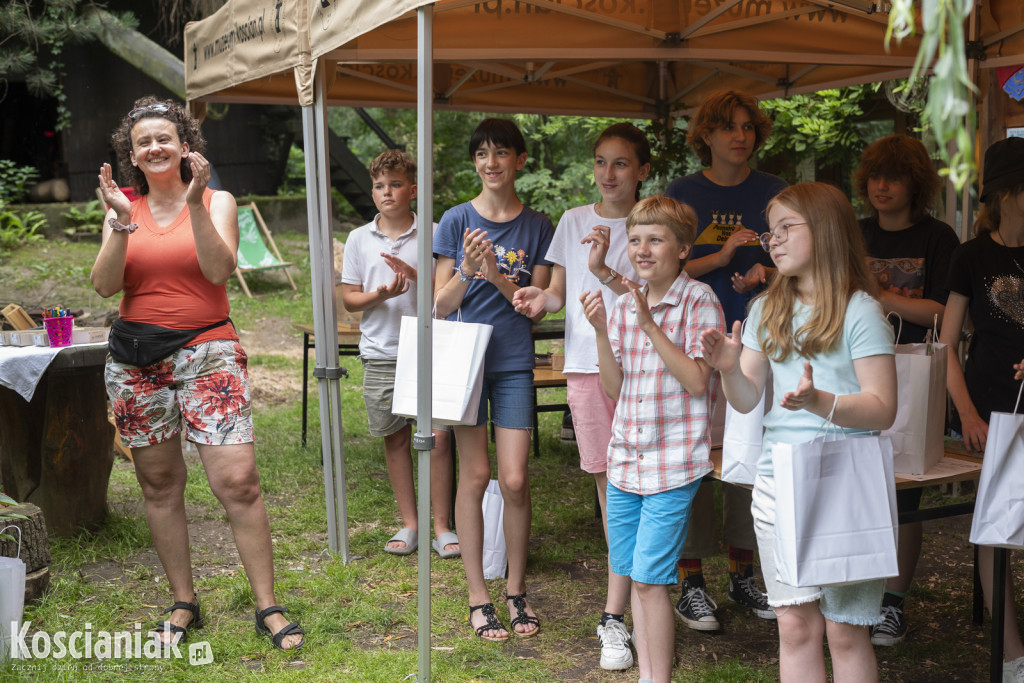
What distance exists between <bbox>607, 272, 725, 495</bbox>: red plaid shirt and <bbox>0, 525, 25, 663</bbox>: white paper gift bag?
2.06 m

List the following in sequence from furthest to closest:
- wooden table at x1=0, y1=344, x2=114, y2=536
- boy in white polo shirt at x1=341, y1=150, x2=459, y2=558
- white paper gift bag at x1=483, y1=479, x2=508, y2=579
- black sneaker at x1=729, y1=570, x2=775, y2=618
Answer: boy in white polo shirt at x1=341, y1=150, x2=459, y2=558 < wooden table at x1=0, y1=344, x2=114, y2=536 < white paper gift bag at x1=483, y1=479, x2=508, y2=579 < black sneaker at x1=729, y1=570, x2=775, y2=618

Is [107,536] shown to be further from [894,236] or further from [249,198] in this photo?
[249,198]

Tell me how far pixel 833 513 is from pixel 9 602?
267 centimetres

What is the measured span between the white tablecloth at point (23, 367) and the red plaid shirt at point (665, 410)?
2.57 meters

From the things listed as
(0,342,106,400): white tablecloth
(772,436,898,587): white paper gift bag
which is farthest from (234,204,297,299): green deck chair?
(772,436,898,587): white paper gift bag

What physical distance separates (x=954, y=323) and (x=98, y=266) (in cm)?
296

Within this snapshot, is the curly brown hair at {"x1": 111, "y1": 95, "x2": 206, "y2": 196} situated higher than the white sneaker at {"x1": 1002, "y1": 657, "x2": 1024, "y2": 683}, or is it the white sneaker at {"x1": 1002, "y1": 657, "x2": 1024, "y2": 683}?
the curly brown hair at {"x1": 111, "y1": 95, "x2": 206, "y2": 196}

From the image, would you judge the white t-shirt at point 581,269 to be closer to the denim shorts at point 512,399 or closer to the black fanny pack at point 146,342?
the denim shorts at point 512,399

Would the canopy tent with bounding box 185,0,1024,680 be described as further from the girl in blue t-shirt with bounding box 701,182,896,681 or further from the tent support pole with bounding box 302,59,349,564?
the girl in blue t-shirt with bounding box 701,182,896,681

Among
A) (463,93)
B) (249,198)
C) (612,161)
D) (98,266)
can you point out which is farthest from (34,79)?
(612,161)

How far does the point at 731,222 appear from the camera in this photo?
11.2 feet

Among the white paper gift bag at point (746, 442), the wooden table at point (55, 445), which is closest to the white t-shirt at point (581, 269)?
the white paper gift bag at point (746, 442)

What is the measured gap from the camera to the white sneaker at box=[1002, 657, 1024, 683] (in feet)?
9.07

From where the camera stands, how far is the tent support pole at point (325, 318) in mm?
4207
